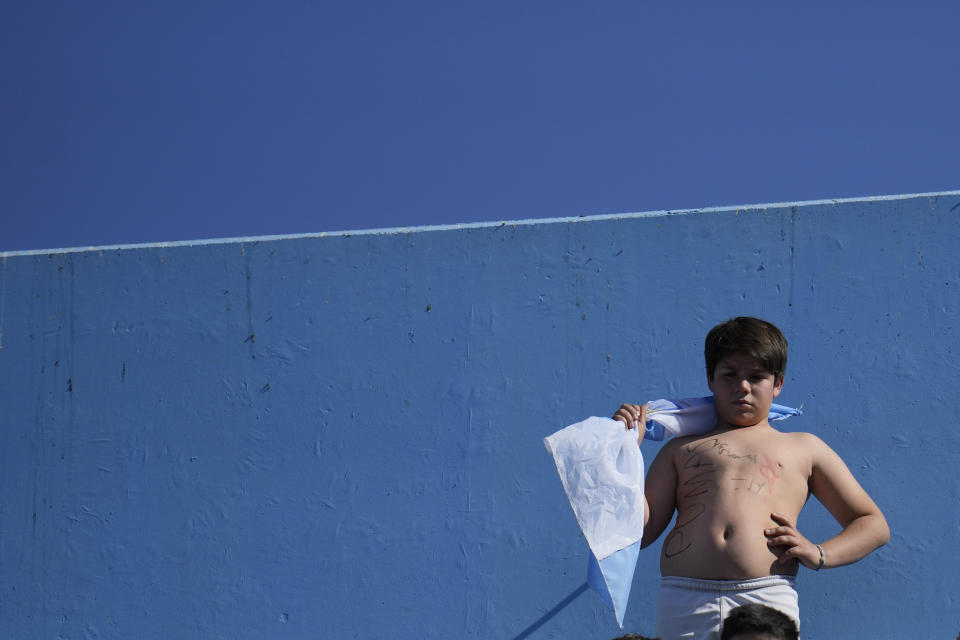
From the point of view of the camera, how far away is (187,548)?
12.7 ft

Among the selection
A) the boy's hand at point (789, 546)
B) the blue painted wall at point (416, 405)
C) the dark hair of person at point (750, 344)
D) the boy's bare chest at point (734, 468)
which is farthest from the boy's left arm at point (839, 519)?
the blue painted wall at point (416, 405)

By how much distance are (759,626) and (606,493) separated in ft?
2.18

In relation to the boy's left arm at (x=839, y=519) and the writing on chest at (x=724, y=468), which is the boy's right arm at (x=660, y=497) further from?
the boy's left arm at (x=839, y=519)

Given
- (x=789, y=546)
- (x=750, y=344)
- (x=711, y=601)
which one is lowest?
(x=711, y=601)

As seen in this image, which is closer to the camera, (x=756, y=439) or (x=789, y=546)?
(x=789, y=546)

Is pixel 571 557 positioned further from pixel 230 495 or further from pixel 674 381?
pixel 230 495

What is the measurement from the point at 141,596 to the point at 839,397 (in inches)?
103

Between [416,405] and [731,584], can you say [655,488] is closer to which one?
[731,584]

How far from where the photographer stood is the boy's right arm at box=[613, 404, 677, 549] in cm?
308

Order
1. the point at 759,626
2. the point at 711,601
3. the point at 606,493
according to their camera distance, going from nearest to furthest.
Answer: the point at 759,626
the point at 711,601
the point at 606,493

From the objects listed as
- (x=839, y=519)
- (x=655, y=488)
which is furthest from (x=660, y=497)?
(x=839, y=519)

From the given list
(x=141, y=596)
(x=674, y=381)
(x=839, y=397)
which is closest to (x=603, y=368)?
(x=674, y=381)

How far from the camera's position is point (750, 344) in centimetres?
302

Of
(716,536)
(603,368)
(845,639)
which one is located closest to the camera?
(716,536)
